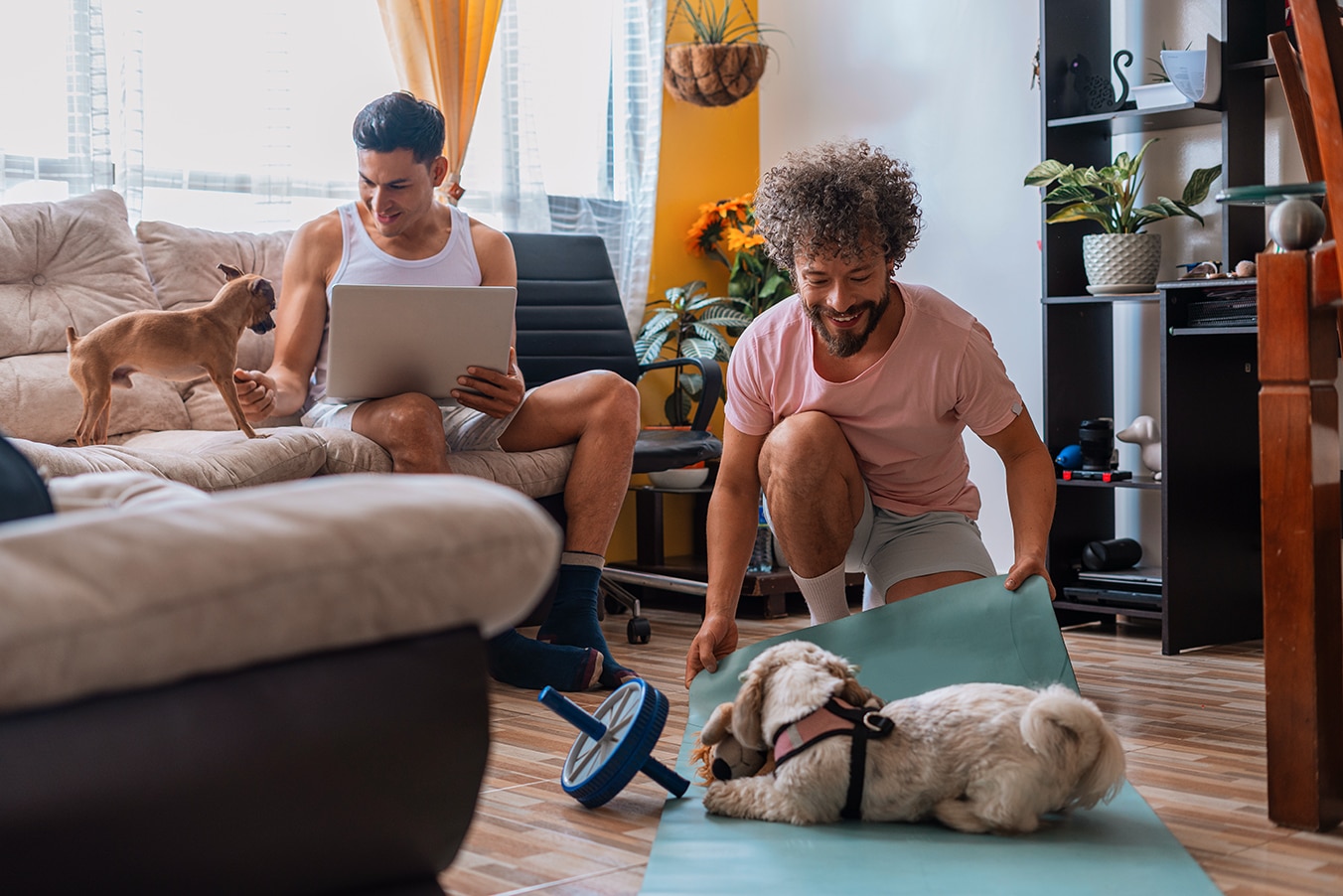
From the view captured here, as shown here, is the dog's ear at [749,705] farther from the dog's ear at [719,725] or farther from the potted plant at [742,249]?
the potted plant at [742,249]

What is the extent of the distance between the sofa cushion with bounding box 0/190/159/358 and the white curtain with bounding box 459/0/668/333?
3.90 feet

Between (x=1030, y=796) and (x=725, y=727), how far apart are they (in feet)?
1.19

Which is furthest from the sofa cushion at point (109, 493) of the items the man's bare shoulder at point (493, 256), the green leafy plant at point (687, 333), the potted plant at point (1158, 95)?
the green leafy plant at point (687, 333)

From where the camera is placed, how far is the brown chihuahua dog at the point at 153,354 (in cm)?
236

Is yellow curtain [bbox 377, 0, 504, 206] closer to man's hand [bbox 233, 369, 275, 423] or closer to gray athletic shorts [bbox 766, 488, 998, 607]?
man's hand [bbox 233, 369, 275, 423]

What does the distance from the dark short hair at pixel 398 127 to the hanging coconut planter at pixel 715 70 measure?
1521 millimetres

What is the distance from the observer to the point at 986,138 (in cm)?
380

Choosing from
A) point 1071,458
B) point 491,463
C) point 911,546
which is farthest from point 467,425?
point 1071,458

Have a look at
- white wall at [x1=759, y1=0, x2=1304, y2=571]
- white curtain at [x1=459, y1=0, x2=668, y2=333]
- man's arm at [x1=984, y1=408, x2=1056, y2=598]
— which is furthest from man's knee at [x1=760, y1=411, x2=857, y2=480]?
white curtain at [x1=459, y1=0, x2=668, y2=333]

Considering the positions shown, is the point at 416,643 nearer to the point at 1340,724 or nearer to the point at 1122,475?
the point at 1340,724

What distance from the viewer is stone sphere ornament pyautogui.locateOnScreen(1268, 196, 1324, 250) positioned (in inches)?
60.6

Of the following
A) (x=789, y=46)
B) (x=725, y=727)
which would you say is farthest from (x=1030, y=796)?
(x=789, y=46)

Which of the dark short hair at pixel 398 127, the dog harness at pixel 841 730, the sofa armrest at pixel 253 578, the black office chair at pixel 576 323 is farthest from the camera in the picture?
the black office chair at pixel 576 323

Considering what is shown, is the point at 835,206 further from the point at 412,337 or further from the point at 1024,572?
the point at 412,337
